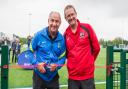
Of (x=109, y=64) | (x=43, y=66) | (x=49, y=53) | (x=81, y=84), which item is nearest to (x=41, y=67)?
(x=43, y=66)

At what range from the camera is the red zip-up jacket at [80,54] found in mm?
5859

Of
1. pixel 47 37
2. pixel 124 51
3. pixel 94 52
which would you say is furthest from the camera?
pixel 124 51

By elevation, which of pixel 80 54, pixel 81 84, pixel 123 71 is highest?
pixel 80 54

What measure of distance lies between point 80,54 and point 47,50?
53 cm

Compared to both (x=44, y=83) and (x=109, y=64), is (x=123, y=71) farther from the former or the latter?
(x=44, y=83)

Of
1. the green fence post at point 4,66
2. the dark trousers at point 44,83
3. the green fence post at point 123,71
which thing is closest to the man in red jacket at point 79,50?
the dark trousers at point 44,83

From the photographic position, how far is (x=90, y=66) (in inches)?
234

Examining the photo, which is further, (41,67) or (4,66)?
(4,66)

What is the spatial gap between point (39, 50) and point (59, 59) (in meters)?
0.34

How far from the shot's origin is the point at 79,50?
5.86 m

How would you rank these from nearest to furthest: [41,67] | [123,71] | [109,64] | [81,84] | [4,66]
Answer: [41,67]
[4,66]
[81,84]
[123,71]
[109,64]

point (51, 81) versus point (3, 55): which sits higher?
point (3, 55)

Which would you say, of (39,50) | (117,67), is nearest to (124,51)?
(117,67)

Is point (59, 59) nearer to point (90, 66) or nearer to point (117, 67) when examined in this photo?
point (90, 66)
